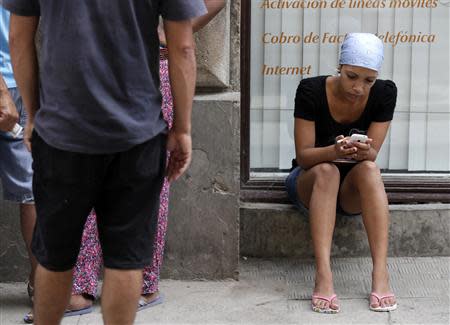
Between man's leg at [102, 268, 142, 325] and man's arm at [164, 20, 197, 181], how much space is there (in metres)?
0.42

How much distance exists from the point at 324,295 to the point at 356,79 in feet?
3.29

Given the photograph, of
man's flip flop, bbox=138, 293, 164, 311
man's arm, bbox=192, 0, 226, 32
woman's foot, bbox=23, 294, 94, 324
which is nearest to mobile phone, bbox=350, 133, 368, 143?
man's arm, bbox=192, 0, 226, 32

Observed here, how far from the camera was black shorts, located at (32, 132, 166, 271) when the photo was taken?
2982 millimetres

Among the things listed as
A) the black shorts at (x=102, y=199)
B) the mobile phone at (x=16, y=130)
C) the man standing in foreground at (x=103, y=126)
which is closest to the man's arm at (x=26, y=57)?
the man standing in foreground at (x=103, y=126)

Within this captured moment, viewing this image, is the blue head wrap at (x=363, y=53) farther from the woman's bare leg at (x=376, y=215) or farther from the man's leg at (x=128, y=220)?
the man's leg at (x=128, y=220)

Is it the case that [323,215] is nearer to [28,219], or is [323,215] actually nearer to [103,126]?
[28,219]

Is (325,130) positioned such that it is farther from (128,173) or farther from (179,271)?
(128,173)

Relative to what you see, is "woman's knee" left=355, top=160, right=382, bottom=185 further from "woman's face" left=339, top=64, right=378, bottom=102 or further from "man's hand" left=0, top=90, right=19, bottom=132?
"man's hand" left=0, top=90, right=19, bottom=132

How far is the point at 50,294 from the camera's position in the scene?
3211 mm

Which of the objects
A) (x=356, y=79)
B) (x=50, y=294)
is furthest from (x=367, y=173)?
(x=50, y=294)

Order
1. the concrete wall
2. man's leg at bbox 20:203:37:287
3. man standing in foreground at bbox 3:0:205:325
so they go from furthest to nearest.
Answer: the concrete wall → man's leg at bbox 20:203:37:287 → man standing in foreground at bbox 3:0:205:325

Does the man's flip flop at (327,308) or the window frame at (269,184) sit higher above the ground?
the window frame at (269,184)

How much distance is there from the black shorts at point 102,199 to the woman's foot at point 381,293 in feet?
4.92

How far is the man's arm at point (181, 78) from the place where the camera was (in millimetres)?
2996
